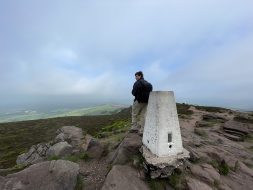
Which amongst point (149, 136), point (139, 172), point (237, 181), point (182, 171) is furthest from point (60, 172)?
point (237, 181)

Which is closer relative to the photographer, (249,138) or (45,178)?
(45,178)

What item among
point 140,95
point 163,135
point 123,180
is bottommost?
point 123,180

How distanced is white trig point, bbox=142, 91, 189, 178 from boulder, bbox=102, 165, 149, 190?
111 centimetres

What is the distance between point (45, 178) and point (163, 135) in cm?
830

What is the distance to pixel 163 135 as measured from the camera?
1412cm

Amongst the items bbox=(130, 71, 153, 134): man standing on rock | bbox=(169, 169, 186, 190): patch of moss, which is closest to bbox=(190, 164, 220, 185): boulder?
bbox=(169, 169, 186, 190): patch of moss

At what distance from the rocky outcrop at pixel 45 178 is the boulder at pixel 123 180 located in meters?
2.70

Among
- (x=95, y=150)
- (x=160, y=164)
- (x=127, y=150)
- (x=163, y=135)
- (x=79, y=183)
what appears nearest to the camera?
(x=160, y=164)

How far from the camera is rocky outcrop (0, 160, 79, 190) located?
1332 centimetres

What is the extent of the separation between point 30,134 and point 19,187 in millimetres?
43830

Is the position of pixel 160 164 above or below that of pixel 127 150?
below

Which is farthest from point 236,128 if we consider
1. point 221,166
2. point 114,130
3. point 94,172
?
point 94,172

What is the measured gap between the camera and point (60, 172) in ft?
46.8

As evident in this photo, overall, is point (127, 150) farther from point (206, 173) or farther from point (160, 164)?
point (206, 173)
